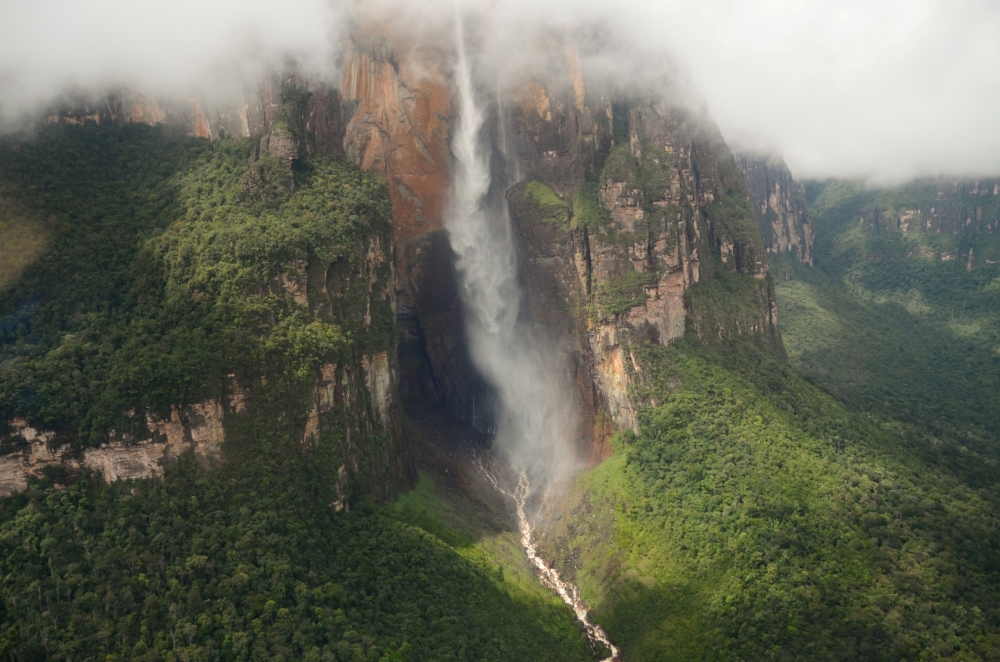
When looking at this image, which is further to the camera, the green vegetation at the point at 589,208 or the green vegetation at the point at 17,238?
the green vegetation at the point at 589,208

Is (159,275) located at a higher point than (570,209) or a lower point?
lower

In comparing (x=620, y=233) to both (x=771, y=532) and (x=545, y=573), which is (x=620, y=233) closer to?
(x=545, y=573)

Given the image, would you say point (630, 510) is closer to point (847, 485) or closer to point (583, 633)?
point (583, 633)

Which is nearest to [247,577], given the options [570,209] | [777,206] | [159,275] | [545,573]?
[159,275]

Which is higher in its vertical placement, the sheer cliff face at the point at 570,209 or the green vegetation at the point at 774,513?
the sheer cliff face at the point at 570,209

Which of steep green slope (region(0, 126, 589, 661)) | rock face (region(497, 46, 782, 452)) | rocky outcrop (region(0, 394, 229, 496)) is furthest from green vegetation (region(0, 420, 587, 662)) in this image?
rock face (region(497, 46, 782, 452))

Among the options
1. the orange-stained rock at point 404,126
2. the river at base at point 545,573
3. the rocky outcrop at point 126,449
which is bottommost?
the river at base at point 545,573

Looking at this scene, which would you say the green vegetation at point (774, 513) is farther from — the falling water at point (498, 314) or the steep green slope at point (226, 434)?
the falling water at point (498, 314)

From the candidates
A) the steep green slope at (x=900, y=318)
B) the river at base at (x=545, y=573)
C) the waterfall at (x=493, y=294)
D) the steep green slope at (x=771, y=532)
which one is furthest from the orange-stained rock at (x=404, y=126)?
the steep green slope at (x=900, y=318)
